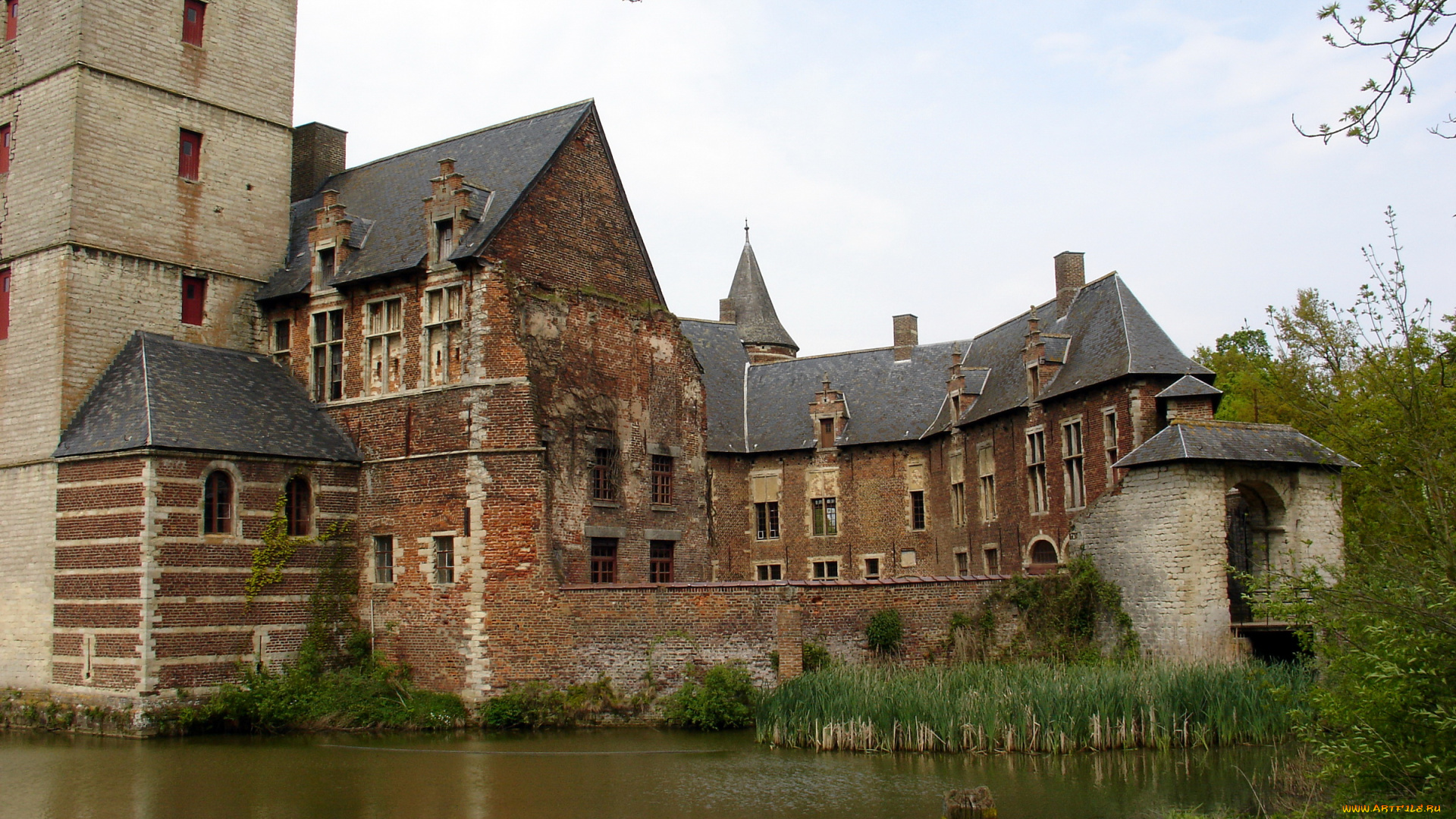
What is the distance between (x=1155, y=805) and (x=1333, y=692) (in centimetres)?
314

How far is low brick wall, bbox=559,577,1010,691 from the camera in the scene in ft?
64.2

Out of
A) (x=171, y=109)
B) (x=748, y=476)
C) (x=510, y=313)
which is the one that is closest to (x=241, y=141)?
(x=171, y=109)

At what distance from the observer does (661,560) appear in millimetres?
24203

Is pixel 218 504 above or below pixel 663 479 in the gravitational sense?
below

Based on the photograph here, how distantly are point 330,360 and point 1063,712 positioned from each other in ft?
51.9

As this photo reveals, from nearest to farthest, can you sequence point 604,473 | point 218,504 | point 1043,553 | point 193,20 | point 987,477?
point 218,504
point 604,473
point 193,20
point 1043,553
point 987,477

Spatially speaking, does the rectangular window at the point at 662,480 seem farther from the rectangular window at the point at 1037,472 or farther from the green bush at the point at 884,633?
the rectangular window at the point at 1037,472

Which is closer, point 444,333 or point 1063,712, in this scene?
point 1063,712

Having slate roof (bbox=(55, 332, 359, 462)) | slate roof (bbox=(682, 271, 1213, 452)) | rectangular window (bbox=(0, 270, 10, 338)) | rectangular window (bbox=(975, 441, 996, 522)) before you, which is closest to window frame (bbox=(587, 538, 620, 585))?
slate roof (bbox=(55, 332, 359, 462))

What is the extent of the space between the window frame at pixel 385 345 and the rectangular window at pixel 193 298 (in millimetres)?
3764

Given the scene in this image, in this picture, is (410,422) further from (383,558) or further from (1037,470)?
(1037,470)

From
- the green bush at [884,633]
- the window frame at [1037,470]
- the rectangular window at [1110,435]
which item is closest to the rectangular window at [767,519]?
the window frame at [1037,470]

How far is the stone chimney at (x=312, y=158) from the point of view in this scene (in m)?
28.1

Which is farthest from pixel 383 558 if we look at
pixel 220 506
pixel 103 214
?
pixel 103 214
